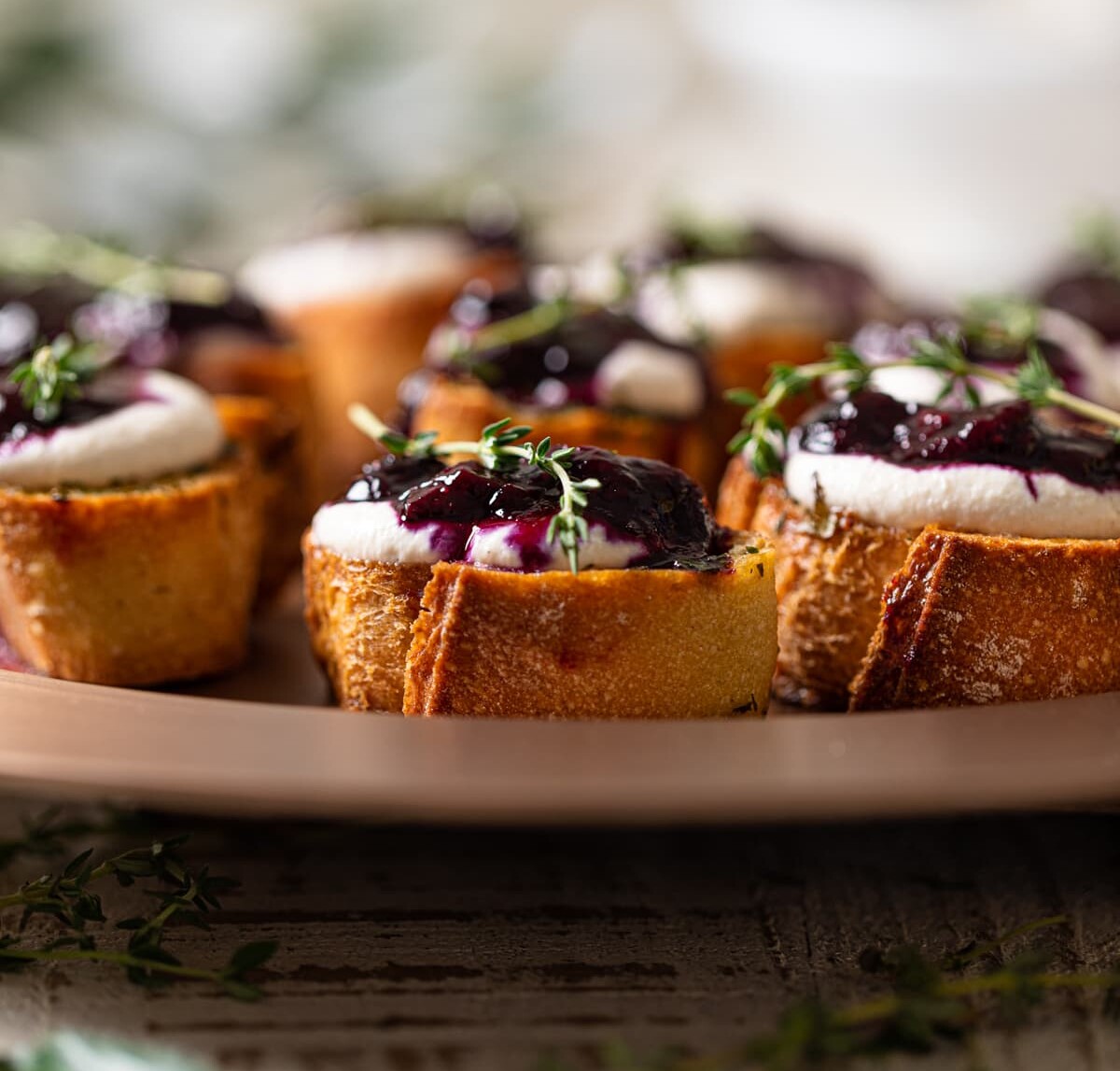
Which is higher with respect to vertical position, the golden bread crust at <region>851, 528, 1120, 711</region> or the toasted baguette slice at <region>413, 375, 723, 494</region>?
the golden bread crust at <region>851, 528, 1120, 711</region>

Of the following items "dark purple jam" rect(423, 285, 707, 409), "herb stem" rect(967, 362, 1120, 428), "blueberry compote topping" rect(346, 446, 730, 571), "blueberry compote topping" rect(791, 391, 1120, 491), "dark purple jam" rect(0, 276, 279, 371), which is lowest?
"dark purple jam" rect(0, 276, 279, 371)

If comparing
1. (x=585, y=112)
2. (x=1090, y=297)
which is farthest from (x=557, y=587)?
(x=585, y=112)

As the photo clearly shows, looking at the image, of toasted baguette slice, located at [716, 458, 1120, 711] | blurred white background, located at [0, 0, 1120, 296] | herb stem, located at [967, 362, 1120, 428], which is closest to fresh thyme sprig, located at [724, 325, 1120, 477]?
herb stem, located at [967, 362, 1120, 428]

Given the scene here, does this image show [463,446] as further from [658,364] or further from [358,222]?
[358,222]

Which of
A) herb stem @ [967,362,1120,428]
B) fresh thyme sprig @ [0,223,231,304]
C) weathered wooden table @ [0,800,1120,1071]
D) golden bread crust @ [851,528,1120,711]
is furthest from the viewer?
fresh thyme sprig @ [0,223,231,304]

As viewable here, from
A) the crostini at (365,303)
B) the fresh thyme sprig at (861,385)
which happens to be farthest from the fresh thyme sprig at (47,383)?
the crostini at (365,303)

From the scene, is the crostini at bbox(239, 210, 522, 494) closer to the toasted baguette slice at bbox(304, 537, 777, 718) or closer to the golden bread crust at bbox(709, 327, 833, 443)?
the golden bread crust at bbox(709, 327, 833, 443)
